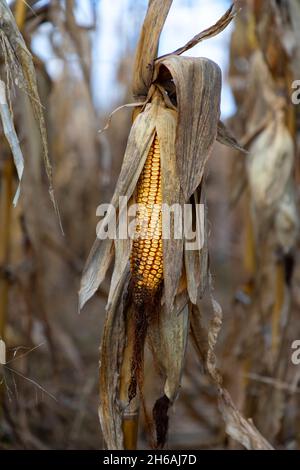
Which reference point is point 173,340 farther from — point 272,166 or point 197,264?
point 272,166

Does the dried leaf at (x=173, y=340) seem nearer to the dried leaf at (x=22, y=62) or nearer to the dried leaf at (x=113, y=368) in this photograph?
the dried leaf at (x=113, y=368)

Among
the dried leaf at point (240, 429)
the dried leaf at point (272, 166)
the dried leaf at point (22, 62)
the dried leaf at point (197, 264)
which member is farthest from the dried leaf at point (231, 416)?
the dried leaf at point (272, 166)

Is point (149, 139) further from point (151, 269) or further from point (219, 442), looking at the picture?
point (219, 442)

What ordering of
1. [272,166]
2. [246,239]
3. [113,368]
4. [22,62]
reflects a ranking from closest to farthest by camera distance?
1. [22,62]
2. [113,368]
3. [272,166]
4. [246,239]

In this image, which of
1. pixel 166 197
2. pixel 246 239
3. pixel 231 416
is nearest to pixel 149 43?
pixel 166 197

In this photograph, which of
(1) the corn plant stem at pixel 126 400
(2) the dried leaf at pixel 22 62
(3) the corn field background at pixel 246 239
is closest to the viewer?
(2) the dried leaf at pixel 22 62
